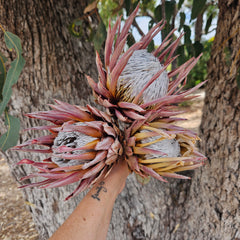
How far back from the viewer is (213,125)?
0.91 m

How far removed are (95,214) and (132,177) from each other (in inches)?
23.5

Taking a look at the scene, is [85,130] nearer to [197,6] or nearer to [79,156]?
[79,156]

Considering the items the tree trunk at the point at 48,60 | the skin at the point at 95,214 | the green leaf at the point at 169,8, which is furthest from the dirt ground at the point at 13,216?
the skin at the point at 95,214

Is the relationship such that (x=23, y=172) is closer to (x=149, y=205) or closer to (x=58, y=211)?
(x=58, y=211)

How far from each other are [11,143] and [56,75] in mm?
460

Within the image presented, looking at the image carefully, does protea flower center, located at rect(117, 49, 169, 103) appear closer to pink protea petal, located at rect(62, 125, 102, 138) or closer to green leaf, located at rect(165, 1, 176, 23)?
pink protea petal, located at rect(62, 125, 102, 138)

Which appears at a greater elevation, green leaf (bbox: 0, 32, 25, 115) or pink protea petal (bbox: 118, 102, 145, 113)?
green leaf (bbox: 0, 32, 25, 115)

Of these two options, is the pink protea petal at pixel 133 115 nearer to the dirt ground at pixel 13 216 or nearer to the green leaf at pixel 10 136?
the green leaf at pixel 10 136

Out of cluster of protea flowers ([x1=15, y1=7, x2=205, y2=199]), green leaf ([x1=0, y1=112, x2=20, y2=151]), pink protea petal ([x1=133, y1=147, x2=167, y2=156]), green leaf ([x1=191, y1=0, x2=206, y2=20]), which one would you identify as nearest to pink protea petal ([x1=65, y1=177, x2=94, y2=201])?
cluster of protea flowers ([x1=15, y1=7, x2=205, y2=199])

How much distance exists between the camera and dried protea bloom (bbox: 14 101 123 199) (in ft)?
1.35

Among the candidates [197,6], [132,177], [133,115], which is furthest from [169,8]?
[132,177]

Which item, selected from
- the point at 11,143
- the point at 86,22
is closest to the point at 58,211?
the point at 11,143

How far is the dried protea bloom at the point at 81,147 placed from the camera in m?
0.41

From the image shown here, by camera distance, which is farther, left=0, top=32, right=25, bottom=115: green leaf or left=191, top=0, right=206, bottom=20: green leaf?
left=191, top=0, right=206, bottom=20: green leaf
